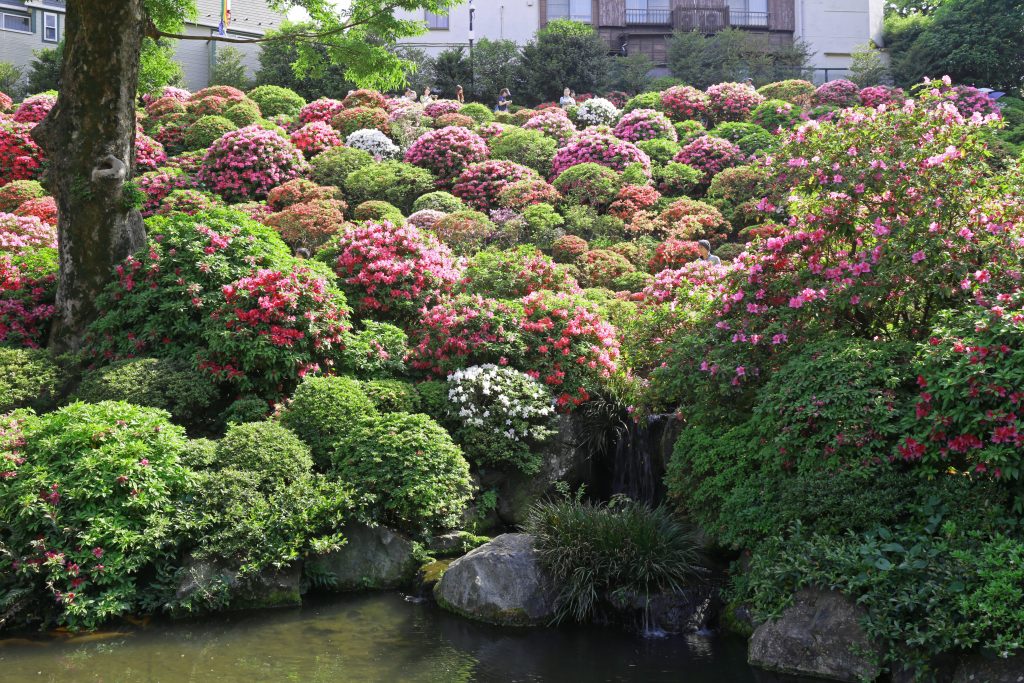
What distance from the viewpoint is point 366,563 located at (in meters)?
7.98

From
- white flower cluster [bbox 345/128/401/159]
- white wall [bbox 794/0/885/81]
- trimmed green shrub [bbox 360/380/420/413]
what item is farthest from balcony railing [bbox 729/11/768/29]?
trimmed green shrub [bbox 360/380/420/413]

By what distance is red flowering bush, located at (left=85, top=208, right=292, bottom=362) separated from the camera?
978 cm

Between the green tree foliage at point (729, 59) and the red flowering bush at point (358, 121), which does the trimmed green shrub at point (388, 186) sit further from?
the green tree foliage at point (729, 59)

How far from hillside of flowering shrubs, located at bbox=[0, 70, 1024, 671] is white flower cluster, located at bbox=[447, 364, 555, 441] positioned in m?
0.03

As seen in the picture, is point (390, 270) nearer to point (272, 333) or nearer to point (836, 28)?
point (272, 333)

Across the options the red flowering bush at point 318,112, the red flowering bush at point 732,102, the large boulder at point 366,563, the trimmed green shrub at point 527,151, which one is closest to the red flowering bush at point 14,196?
the red flowering bush at point 318,112

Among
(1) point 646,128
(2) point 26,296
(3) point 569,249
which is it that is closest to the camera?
(2) point 26,296

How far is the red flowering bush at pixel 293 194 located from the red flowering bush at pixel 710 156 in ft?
26.5

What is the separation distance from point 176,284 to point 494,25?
103 feet

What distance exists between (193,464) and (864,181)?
20.5 ft

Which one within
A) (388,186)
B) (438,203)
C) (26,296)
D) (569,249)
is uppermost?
(388,186)

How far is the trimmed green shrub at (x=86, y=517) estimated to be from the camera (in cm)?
688

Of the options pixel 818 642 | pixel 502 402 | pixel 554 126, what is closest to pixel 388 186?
pixel 554 126

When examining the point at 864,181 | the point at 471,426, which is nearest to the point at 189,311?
the point at 471,426
